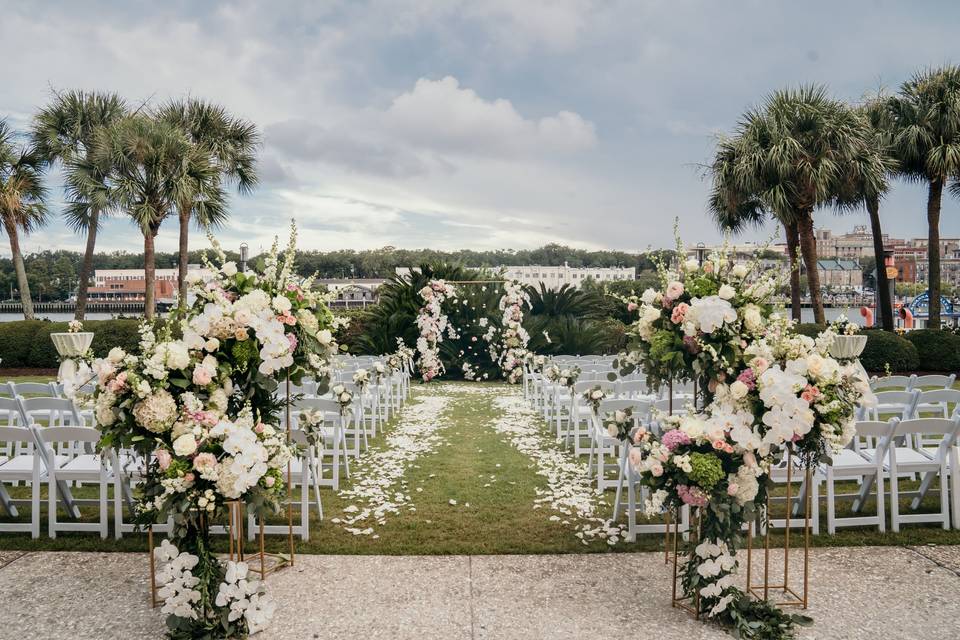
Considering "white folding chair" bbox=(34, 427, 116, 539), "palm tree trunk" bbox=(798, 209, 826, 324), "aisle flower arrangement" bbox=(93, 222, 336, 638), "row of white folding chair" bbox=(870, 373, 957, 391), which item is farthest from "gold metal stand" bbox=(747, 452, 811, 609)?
"palm tree trunk" bbox=(798, 209, 826, 324)

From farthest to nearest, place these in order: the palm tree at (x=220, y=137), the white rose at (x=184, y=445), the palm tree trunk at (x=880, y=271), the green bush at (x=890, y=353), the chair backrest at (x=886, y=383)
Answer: the palm tree at (x=220, y=137) → the palm tree trunk at (x=880, y=271) → the green bush at (x=890, y=353) → the chair backrest at (x=886, y=383) → the white rose at (x=184, y=445)

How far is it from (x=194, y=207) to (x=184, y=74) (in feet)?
23.4

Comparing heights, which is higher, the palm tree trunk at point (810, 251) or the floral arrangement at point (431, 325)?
the palm tree trunk at point (810, 251)

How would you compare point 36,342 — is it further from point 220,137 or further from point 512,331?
point 512,331

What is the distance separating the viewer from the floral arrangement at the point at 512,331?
16.2 m

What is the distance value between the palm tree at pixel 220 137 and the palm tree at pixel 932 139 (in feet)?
76.4

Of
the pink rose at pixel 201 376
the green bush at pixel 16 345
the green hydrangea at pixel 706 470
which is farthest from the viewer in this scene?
the green bush at pixel 16 345

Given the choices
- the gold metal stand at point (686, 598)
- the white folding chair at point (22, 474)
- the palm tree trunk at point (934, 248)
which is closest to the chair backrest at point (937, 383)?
the gold metal stand at point (686, 598)

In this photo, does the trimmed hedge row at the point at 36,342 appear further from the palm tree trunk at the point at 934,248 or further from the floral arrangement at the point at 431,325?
the palm tree trunk at the point at 934,248

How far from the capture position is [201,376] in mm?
3416

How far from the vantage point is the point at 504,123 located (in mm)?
18250

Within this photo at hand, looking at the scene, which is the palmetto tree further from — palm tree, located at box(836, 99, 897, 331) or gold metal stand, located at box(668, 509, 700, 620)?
gold metal stand, located at box(668, 509, 700, 620)

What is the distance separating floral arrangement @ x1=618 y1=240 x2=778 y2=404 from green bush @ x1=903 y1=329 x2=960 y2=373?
55.5ft

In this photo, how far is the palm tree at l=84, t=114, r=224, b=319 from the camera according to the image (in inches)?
846
